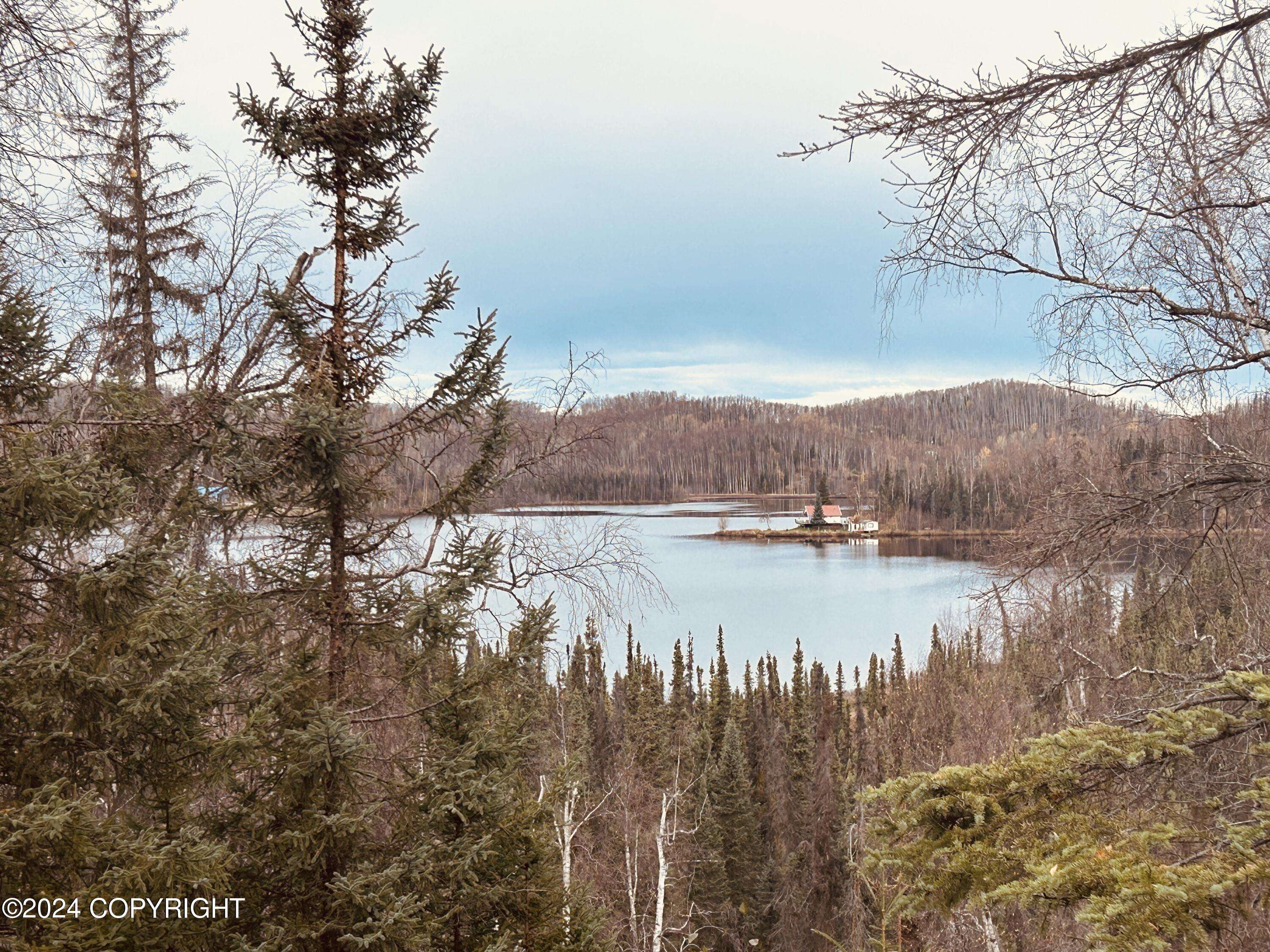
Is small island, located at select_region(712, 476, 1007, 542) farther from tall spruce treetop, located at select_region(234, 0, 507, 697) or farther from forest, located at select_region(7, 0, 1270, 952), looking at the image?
tall spruce treetop, located at select_region(234, 0, 507, 697)

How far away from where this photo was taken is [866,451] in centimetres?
6775

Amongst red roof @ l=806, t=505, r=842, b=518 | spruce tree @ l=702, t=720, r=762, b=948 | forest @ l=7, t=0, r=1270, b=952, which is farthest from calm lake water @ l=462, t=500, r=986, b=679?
forest @ l=7, t=0, r=1270, b=952

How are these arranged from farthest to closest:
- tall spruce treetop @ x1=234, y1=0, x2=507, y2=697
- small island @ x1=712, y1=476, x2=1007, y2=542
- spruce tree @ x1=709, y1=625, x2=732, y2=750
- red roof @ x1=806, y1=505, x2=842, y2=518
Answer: red roof @ x1=806, y1=505, x2=842, y2=518 < small island @ x1=712, y1=476, x2=1007, y2=542 < spruce tree @ x1=709, y1=625, x2=732, y2=750 < tall spruce treetop @ x1=234, y1=0, x2=507, y2=697

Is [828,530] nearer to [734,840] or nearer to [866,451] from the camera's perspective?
[866,451]

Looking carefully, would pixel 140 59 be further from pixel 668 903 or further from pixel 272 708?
pixel 668 903

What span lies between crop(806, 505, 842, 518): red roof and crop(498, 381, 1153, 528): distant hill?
11.6ft

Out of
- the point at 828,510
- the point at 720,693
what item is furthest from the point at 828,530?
the point at 720,693

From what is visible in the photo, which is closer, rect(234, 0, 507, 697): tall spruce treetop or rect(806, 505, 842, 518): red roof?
rect(234, 0, 507, 697): tall spruce treetop

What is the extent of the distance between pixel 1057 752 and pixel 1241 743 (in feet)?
5.49

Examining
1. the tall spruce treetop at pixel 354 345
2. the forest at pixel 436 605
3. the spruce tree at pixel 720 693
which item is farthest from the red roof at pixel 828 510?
the tall spruce treetop at pixel 354 345

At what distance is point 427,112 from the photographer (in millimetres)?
4234

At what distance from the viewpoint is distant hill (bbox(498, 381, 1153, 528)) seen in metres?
5.63

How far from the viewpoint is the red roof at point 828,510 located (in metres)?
56.1

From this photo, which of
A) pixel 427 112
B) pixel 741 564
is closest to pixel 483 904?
pixel 427 112
